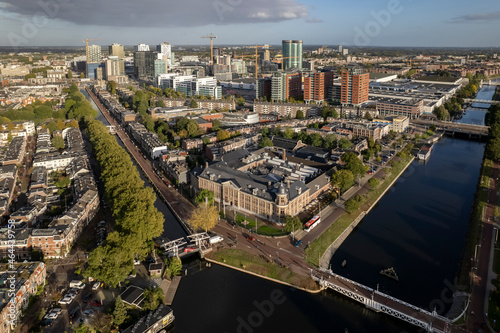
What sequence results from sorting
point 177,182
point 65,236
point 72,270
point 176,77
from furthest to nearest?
point 176,77
point 177,182
point 65,236
point 72,270

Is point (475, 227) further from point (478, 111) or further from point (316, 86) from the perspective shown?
point (478, 111)

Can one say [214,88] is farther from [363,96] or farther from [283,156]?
[283,156]

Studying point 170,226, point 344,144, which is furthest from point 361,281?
point 344,144

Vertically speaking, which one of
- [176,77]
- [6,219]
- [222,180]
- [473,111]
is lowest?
[6,219]

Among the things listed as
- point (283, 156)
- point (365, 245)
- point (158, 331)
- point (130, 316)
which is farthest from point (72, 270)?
point (283, 156)

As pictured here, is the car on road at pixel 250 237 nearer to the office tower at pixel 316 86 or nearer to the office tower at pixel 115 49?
the office tower at pixel 316 86

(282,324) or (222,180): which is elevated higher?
(222,180)
